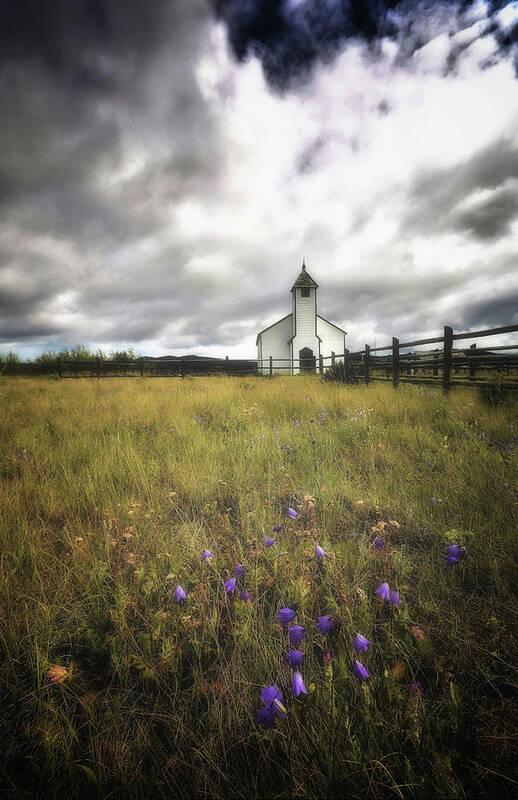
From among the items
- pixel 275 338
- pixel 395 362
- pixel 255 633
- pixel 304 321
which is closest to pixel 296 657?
pixel 255 633

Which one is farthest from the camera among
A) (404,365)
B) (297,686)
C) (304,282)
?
(304,282)

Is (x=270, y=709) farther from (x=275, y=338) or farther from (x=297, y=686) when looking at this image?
(x=275, y=338)

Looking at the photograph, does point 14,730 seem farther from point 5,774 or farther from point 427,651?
point 427,651

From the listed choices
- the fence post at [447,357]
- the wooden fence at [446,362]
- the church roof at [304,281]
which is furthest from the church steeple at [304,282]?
the fence post at [447,357]

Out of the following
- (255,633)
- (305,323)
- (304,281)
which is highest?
(304,281)

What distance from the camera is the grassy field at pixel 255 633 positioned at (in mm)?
870

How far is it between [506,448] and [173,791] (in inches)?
170

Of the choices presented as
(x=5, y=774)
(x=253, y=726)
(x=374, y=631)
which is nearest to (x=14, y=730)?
(x=5, y=774)

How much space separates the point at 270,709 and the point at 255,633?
40 cm

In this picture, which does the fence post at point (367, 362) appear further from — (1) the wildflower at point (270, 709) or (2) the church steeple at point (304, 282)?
(2) the church steeple at point (304, 282)

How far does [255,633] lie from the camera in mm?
1280

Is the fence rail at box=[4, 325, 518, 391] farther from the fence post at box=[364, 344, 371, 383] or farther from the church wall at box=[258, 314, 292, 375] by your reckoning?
the church wall at box=[258, 314, 292, 375]

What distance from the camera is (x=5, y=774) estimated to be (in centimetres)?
84

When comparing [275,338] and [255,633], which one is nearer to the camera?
[255,633]
